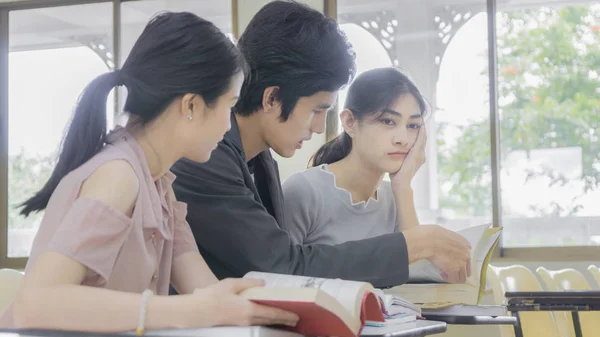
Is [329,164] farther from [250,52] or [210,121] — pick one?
[210,121]

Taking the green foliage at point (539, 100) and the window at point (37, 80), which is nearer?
the green foliage at point (539, 100)

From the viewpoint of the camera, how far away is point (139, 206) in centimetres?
114

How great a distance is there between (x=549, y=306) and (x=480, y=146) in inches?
124

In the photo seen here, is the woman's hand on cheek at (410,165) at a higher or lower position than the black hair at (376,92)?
lower

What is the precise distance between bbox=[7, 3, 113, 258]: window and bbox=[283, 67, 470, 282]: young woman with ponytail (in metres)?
3.87

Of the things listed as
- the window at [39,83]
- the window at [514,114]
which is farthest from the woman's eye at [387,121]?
the window at [39,83]

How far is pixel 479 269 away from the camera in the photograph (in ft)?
5.71

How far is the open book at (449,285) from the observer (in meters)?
1.69

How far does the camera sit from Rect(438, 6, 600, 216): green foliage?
4773 millimetres

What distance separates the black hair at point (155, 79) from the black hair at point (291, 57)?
1.18 feet

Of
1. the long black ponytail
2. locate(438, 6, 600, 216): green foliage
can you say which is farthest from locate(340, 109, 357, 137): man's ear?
locate(438, 6, 600, 216): green foliage

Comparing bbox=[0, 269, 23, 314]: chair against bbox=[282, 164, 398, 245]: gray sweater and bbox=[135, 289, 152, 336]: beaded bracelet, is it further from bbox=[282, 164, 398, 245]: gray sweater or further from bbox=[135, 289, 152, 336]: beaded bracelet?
bbox=[135, 289, 152, 336]: beaded bracelet

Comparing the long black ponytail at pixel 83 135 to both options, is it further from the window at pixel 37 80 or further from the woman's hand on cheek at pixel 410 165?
the window at pixel 37 80

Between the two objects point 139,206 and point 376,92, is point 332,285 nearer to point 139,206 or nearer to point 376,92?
point 139,206
